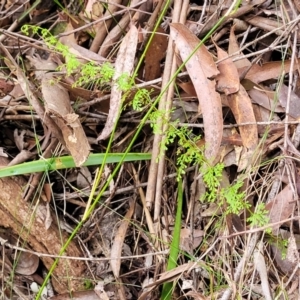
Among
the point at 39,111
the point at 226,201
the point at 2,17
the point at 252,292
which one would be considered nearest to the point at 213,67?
the point at 226,201

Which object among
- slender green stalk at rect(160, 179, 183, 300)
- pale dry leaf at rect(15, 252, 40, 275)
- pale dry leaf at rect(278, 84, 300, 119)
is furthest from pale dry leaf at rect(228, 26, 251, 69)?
pale dry leaf at rect(15, 252, 40, 275)

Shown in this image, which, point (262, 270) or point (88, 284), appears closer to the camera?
point (262, 270)

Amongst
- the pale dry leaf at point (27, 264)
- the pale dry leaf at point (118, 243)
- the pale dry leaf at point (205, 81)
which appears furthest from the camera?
the pale dry leaf at point (27, 264)

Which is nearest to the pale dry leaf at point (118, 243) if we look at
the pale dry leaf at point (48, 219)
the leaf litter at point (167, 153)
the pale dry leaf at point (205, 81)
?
the leaf litter at point (167, 153)

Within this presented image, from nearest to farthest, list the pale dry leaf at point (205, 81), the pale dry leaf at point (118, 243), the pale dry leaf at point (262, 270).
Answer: the pale dry leaf at point (262, 270) → the pale dry leaf at point (205, 81) → the pale dry leaf at point (118, 243)

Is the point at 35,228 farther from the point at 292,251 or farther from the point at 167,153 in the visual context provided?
the point at 292,251

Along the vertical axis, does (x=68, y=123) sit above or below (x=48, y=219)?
above

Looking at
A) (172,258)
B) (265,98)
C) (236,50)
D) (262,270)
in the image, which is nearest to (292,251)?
(262,270)

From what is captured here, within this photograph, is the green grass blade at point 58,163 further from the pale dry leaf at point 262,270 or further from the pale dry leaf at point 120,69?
the pale dry leaf at point 262,270

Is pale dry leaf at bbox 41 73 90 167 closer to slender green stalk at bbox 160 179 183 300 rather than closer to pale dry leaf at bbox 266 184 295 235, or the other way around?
slender green stalk at bbox 160 179 183 300
